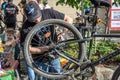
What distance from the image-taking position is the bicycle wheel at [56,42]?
4324 millimetres

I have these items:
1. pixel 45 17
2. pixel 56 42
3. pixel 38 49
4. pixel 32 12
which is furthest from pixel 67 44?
pixel 45 17

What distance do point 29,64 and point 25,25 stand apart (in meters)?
0.84

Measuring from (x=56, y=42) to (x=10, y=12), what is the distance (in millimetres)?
8833

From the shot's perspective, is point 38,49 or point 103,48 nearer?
point 38,49

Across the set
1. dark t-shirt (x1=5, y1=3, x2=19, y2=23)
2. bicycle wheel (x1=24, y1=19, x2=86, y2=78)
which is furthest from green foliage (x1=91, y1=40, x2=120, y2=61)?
dark t-shirt (x1=5, y1=3, x2=19, y2=23)

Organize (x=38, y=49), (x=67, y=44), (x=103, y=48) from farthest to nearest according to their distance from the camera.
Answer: (x=103, y=48), (x=38, y=49), (x=67, y=44)

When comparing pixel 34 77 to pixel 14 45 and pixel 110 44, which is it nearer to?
pixel 14 45

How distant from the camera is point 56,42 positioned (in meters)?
4.52

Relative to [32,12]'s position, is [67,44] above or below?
below

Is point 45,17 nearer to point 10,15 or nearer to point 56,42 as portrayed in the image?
point 56,42

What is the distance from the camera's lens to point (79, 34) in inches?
171

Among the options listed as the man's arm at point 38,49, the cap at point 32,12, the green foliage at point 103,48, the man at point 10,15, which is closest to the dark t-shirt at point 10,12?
the man at point 10,15


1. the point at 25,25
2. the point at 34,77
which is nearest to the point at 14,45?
the point at 34,77

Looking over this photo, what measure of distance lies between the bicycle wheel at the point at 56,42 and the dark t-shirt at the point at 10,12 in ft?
28.0
